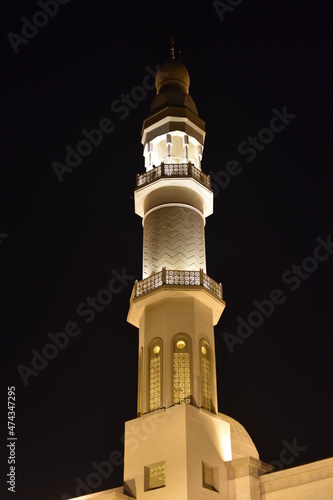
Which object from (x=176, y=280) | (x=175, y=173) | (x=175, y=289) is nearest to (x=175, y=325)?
(x=175, y=289)

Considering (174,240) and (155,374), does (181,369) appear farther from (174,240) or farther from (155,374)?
(174,240)

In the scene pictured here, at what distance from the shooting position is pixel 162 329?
25141mm

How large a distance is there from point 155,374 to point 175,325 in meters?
1.85

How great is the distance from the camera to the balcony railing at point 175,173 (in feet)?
92.6

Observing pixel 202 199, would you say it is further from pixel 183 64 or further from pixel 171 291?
pixel 183 64

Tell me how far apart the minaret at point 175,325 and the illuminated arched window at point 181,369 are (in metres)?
0.03

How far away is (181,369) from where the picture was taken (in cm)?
2459

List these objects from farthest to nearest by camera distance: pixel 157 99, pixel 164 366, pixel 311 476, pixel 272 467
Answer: pixel 157 99, pixel 164 366, pixel 272 467, pixel 311 476

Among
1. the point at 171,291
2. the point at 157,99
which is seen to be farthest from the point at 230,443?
the point at 157,99

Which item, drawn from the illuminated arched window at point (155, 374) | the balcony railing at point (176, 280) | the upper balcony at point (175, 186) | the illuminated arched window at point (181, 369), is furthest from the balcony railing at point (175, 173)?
the illuminated arched window at point (155, 374)

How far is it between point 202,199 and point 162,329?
634cm

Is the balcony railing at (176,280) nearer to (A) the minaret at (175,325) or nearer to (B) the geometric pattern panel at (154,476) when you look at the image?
(A) the minaret at (175,325)

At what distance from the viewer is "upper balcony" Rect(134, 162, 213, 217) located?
28156mm

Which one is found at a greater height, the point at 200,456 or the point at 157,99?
the point at 157,99
